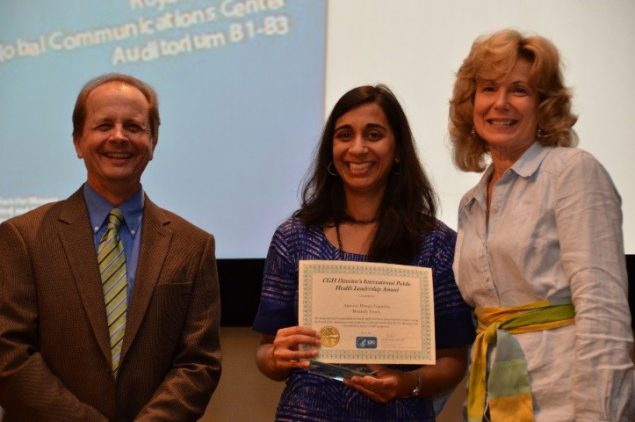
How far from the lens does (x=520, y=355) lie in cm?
228

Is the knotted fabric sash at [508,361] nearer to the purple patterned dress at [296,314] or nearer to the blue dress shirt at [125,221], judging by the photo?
the purple patterned dress at [296,314]

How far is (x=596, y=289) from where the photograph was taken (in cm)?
214

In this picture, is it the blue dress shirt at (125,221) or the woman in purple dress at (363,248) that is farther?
the blue dress shirt at (125,221)

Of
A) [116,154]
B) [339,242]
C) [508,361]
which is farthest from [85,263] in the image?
[508,361]

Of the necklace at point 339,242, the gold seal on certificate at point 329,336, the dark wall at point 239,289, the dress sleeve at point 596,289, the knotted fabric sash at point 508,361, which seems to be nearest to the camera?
the dress sleeve at point 596,289

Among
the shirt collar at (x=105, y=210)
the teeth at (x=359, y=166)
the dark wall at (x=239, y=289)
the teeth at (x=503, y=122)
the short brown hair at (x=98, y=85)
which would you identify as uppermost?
the short brown hair at (x=98, y=85)

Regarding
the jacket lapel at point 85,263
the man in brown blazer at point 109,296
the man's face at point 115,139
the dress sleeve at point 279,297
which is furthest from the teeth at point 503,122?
the jacket lapel at point 85,263

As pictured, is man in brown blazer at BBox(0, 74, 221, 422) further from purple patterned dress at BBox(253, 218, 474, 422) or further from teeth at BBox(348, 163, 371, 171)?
teeth at BBox(348, 163, 371, 171)

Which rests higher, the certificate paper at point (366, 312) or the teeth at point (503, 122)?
the teeth at point (503, 122)

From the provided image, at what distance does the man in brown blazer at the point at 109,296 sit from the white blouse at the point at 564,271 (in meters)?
0.85

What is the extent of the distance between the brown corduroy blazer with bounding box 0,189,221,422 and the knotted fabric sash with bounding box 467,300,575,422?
2.73ft

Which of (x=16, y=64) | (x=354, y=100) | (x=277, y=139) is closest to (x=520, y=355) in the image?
(x=354, y=100)

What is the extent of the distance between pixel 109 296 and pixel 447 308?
1018 mm

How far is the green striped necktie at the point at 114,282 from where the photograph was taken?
2.58 metres
